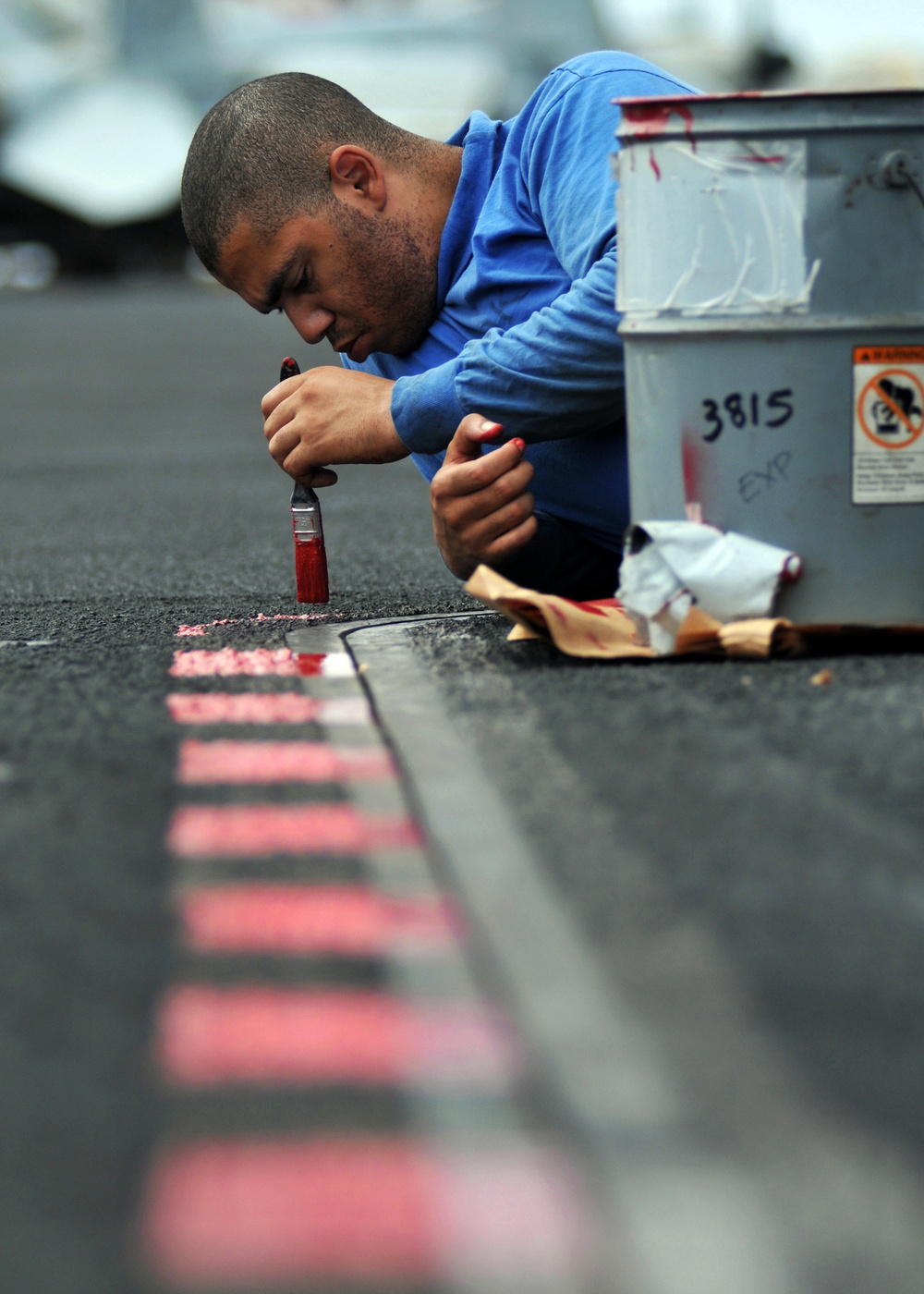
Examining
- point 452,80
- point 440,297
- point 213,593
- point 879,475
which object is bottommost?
point 213,593

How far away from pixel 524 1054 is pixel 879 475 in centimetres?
107

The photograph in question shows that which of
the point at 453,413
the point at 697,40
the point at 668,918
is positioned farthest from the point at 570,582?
the point at 697,40

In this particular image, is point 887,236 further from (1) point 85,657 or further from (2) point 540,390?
(1) point 85,657

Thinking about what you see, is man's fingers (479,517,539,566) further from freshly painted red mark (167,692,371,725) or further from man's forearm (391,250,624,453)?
freshly painted red mark (167,692,371,725)

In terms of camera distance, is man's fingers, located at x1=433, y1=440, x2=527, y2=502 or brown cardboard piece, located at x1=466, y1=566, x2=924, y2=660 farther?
man's fingers, located at x1=433, y1=440, x2=527, y2=502

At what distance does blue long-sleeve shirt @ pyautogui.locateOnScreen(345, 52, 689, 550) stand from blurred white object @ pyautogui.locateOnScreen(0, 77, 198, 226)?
33267 millimetres

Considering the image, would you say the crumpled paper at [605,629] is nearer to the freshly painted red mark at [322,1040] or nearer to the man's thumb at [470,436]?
the man's thumb at [470,436]

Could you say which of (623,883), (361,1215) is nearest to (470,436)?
(623,883)

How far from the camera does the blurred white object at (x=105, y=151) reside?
3362cm

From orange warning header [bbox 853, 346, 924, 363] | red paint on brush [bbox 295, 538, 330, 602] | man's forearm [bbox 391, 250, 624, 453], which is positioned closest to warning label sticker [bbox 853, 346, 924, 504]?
orange warning header [bbox 853, 346, 924, 363]

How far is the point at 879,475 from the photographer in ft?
5.90

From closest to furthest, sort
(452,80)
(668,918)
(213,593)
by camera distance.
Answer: (668,918)
(213,593)
(452,80)

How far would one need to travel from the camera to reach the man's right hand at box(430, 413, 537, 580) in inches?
77.8

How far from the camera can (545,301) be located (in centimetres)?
220
